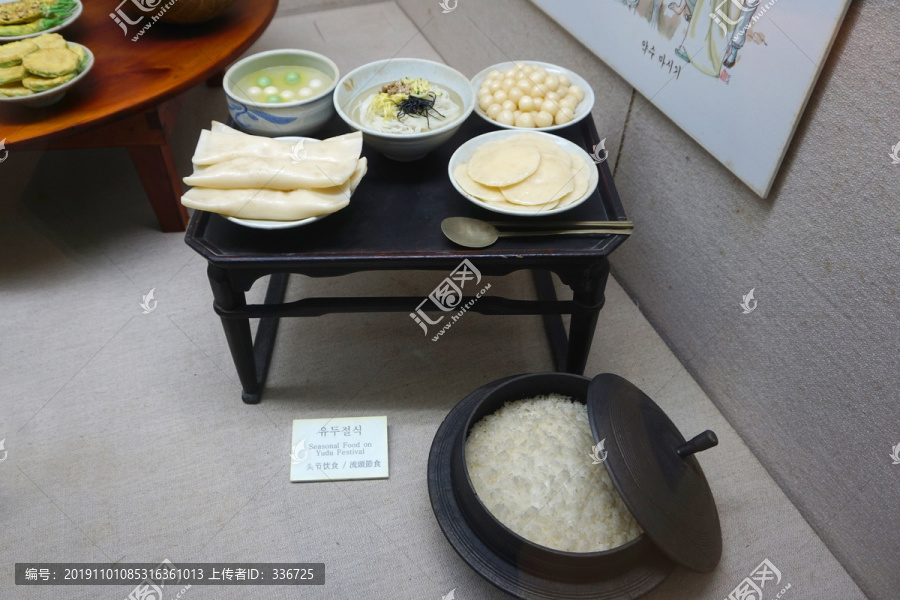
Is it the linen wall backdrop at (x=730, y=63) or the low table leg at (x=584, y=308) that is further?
the low table leg at (x=584, y=308)

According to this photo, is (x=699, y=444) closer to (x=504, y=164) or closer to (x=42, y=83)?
(x=504, y=164)

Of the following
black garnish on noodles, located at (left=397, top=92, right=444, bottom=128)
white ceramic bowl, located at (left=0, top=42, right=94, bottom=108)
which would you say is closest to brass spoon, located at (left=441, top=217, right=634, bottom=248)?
black garnish on noodles, located at (left=397, top=92, right=444, bottom=128)

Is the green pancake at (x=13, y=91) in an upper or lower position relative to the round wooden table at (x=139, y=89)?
upper

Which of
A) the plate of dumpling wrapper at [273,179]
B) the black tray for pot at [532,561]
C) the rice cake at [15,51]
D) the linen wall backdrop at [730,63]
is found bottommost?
the black tray for pot at [532,561]

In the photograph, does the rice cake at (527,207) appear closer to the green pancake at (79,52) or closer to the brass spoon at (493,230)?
the brass spoon at (493,230)

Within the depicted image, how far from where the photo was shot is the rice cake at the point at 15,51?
1.87 meters

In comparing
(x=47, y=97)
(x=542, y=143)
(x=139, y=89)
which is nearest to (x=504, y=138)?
(x=542, y=143)

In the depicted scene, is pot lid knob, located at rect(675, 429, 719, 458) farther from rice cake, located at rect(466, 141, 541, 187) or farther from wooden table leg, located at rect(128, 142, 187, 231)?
wooden table leg, located at rect(128, 142, 187, 231)

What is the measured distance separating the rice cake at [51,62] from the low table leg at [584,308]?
1509 millimetres

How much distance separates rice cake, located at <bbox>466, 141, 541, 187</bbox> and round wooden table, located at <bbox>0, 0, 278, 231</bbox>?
105 cm

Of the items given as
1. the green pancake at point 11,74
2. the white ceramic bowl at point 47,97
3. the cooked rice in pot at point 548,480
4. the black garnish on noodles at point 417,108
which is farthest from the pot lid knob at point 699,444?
the green pancake at point 11,74

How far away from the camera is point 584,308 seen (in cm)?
151

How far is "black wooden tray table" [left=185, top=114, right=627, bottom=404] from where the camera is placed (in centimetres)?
136

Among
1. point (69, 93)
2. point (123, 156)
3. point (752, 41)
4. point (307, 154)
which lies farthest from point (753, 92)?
point (123, 156)
